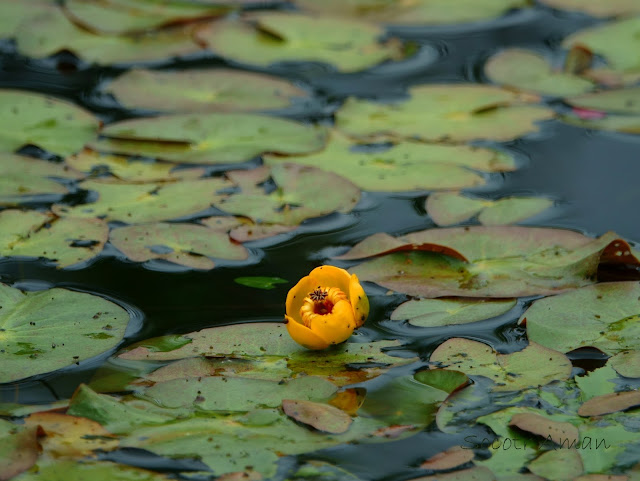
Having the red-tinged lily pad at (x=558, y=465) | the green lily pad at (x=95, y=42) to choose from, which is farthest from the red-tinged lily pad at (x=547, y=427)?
the green lily pad at (x=95, y=42)

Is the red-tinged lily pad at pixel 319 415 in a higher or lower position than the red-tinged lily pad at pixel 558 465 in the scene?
higher

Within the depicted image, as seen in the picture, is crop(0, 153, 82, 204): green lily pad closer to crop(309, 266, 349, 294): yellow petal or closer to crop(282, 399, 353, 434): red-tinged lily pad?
crop(309, 266, 349, 294): yellow petal

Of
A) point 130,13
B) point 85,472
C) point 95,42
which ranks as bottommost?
point 85,472

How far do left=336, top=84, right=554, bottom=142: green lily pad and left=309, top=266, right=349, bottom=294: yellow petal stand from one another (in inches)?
39.7

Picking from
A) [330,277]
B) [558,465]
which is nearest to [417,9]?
[330,277]

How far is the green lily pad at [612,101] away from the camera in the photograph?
297 centimetres

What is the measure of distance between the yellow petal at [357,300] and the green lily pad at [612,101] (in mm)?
1450

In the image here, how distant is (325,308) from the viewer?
75.9 inches

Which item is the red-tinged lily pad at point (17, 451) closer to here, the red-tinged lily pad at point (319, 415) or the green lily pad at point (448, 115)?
the red-tinged lily pad at point (319, 415)

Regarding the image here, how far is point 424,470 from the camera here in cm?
158

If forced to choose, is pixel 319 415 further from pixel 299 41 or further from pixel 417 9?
pixel 417 9

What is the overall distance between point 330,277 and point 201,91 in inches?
55.3

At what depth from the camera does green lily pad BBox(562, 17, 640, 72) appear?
3.32 meters

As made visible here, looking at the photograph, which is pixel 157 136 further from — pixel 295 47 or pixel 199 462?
pixel 199 462
